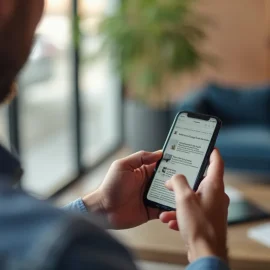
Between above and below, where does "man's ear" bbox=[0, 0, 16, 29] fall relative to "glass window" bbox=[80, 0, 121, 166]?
above

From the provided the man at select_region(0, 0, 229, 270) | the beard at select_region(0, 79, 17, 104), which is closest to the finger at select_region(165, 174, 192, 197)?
the man at select_region(0, 0, 229, 270)

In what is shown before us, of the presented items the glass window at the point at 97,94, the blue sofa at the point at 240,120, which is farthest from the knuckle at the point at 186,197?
the glass window at the point at 97,94

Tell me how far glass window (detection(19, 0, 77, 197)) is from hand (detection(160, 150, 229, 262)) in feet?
7.73

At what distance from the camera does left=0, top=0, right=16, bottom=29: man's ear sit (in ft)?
1.66

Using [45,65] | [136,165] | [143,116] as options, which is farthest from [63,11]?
[136,165]

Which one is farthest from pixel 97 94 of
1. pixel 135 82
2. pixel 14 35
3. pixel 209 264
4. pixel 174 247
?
pixel 14 35

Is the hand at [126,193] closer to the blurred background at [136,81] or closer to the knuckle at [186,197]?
the knuckle at [186,197]

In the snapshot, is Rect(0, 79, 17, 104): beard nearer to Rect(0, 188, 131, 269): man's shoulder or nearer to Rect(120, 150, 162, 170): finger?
Rect(0, 188, 131, 269): man's shoulder

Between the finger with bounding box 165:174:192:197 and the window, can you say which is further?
the window

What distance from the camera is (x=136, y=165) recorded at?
3.68 feet

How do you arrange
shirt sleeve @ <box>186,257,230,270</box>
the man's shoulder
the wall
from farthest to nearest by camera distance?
the wall
shirt sleeve @ <box>186,257,230,270</box>
the man's shoulder

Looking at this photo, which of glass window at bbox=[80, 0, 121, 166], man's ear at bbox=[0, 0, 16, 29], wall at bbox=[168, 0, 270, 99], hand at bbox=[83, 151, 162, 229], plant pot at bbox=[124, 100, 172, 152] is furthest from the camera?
wall at bbox=[168, 0, 270, 99]

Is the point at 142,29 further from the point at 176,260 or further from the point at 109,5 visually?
the point at 176,260

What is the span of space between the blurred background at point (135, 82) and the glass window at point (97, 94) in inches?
0.5
